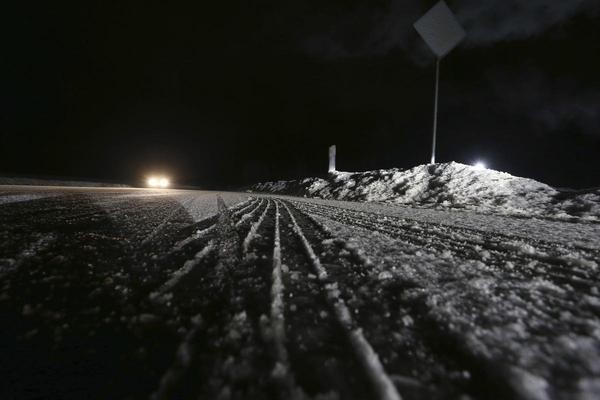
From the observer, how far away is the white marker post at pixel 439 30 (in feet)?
36.5

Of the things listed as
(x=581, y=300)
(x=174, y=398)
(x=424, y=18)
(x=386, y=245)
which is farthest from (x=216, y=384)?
(x=424, y=18)

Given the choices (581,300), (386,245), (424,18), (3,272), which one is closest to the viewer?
Result: (581,300)

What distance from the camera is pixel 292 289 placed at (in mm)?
1679

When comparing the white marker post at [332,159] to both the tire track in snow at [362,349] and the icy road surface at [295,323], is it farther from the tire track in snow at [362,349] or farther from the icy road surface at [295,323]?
the tire track in snow at [362,349]

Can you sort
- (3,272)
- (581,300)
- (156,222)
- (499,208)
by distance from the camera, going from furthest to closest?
(499,208) < (156,222) < (3,272) < (581,300)

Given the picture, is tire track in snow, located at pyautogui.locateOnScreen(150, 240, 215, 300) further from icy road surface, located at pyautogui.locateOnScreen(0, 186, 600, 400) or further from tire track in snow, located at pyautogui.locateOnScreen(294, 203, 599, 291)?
tire track in snow, located at pyautogui.locateOnScreen(294, 203, 599, 291)

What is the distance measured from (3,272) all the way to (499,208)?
10571 mm

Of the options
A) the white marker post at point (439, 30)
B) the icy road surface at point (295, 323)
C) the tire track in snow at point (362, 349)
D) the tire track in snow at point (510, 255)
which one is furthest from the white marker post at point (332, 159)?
the tire track in snow at point (362, 349)

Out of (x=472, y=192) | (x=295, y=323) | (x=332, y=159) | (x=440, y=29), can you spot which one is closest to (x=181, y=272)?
(x=295, y=323)

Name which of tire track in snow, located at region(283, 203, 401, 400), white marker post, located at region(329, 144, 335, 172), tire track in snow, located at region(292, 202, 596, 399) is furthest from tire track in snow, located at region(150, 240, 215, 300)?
white marker post, located at region(329, 144, 335, 172)

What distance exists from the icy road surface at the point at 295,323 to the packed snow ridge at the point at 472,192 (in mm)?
5980

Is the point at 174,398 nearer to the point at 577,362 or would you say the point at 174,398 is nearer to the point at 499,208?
the point at 577,362

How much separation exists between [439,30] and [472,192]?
764cm

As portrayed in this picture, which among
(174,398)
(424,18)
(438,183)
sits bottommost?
(174,398)
